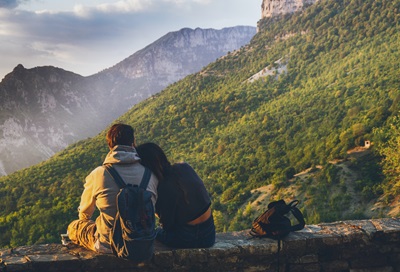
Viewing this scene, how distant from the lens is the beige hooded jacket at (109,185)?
12.4 ft

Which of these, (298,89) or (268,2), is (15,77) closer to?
(268,2)

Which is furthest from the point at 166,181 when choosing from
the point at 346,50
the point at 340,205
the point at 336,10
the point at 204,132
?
the point at 336,10

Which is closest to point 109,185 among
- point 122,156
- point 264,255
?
point 122,156

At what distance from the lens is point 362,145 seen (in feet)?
102

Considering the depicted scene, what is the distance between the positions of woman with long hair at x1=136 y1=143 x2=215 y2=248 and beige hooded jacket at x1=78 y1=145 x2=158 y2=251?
147 mm

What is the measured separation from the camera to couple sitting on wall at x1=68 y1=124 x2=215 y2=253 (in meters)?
3.85

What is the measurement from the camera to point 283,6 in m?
109

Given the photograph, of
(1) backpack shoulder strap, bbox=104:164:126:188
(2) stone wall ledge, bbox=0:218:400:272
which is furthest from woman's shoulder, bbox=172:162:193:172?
(2) stone wall ledge, bbox=0:218:400:272

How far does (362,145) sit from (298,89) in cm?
3246

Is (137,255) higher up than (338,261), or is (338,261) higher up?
(137,255)

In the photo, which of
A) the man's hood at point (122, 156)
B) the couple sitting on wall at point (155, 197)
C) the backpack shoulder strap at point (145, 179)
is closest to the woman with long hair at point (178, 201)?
the couple sitting on wall at point (155, 197)

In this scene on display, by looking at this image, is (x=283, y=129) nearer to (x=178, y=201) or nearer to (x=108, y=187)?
(x=178, y=201)

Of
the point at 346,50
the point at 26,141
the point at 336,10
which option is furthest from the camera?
the point at 26,141

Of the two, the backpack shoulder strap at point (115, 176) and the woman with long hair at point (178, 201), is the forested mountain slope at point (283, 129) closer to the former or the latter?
the woman with long hair at point (178, 201)
